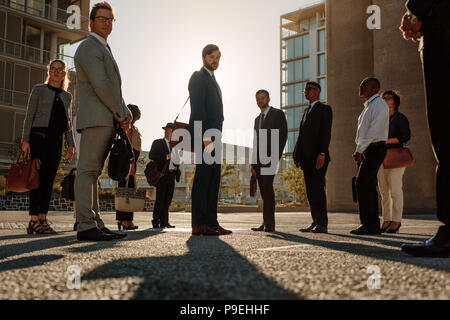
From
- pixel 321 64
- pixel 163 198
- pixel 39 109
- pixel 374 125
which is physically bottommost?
pixel 163 198

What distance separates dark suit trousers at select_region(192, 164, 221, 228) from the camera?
4410 mm

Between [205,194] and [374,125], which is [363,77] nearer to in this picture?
[374,125]

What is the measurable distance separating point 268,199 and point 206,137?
1.34 m

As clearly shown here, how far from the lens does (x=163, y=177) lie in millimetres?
6691

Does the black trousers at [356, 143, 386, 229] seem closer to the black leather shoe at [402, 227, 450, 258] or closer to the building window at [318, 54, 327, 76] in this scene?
the black leather shoe at [402, 227, 450, 258]

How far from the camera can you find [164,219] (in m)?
6.47

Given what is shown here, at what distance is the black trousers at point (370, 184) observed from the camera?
477cm

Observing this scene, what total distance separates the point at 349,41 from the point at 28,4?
79.0ft

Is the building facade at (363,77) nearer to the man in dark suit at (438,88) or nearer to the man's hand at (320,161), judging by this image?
the man's hand at (320,161)

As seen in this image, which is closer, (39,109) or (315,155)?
(39,109)

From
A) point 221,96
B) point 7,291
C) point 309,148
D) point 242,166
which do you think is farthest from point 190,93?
point 242,166

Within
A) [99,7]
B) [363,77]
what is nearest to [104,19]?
[99,7]

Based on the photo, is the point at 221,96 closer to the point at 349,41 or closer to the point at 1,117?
the point at 349,41

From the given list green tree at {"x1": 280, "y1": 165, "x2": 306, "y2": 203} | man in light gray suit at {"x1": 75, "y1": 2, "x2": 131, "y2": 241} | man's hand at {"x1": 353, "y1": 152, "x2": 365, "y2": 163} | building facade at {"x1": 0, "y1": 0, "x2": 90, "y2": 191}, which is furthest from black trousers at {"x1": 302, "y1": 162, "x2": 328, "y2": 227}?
green tree at {"x1": 280, "y1": 165, "x2": 306, "y2": 203}
